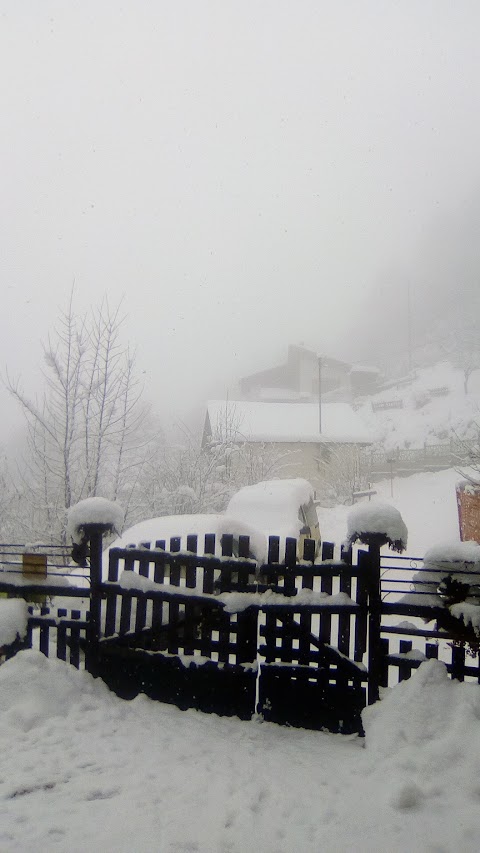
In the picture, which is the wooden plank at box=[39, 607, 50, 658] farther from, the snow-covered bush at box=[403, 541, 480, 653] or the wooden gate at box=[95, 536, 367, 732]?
the snow-covered bush at box=[403, 541, 480, 653]

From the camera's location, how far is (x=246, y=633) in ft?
12.5

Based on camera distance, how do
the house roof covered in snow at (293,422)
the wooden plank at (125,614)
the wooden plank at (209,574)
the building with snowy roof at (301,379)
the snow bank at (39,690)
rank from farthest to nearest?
the building with snowy roof at (301,379) → the house roof covered in snow at (293,422) → the wooden plank at (125,614) → the wooden plank at (209,574) → the snow bank at (39,690)

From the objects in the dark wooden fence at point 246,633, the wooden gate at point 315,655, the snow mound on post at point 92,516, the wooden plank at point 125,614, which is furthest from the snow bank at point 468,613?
the snow mound on post at point 92,516

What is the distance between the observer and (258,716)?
3834mm

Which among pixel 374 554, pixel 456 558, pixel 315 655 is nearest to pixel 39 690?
pixel 315 655

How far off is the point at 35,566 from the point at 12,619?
1.50 ft

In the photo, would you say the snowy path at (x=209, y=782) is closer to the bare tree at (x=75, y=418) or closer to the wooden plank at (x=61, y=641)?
the wooden plank at (x=61, y=641)

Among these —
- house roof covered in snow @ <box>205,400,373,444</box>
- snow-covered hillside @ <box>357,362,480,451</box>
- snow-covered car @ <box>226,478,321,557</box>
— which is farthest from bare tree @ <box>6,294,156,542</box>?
snow-covered hillside @ <box>357,362,480,451</box>

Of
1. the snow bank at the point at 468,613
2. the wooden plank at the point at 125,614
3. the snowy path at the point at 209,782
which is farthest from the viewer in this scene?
the wooden plank at the point at 125,614

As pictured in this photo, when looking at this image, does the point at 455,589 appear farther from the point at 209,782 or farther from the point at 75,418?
the point at 75,418

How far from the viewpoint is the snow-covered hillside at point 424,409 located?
122ft

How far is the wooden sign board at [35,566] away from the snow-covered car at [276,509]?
4.36m

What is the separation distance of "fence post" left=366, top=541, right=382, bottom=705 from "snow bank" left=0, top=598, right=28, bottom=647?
291 centimetres

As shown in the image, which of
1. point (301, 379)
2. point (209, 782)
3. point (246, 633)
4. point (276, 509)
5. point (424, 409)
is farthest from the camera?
point (301, 379)
